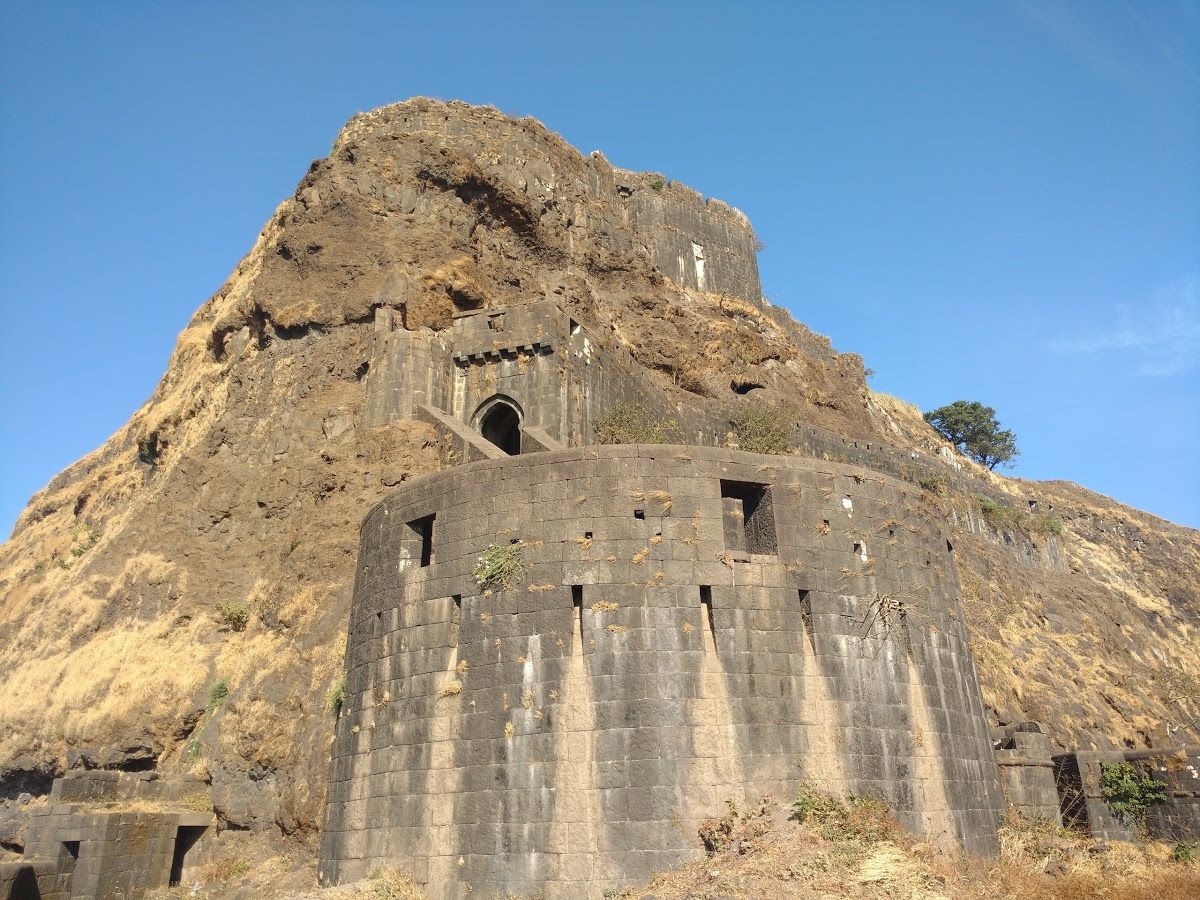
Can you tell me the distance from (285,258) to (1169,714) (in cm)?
2914

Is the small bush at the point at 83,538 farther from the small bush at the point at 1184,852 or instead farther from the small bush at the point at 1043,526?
the small bush at the point at 1043,526

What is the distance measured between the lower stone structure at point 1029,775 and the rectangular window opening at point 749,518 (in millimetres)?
6471

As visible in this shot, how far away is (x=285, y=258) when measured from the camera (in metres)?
25.0

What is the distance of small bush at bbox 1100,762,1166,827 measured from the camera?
52.8 feet

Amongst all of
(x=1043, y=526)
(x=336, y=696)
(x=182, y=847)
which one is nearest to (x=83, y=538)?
(x=182, y=847)

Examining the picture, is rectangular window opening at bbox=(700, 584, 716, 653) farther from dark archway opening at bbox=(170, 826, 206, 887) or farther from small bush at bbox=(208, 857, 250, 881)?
dark archway opening at bbox=(170, 826, 206, 887)

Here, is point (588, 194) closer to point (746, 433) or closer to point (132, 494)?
point (746, 433)

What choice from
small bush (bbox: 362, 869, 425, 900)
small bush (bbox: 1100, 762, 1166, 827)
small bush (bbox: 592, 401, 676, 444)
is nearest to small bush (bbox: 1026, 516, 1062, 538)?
small bush (bbox: 592, 401, 676, 444)

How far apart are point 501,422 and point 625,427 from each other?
3003mm

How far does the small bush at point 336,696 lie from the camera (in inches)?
531

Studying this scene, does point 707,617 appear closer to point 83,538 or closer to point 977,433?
point 83,538

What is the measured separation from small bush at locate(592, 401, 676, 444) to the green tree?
4582cm

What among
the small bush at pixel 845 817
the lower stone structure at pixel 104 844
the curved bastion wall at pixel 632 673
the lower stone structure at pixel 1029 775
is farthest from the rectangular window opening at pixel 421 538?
the lower stone structure at pixel 1029 775

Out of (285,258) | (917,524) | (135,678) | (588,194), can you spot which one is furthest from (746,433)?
(135,678)
